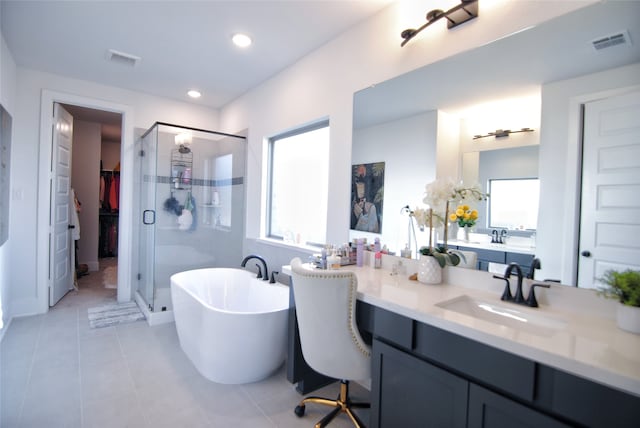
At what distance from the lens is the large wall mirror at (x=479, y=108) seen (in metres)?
1.31

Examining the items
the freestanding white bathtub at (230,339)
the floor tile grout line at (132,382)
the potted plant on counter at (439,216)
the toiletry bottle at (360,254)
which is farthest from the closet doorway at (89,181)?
the potted plant on counter at (439,216)

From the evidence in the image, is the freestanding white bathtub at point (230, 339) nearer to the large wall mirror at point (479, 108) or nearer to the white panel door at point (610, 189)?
the large wall mirror at point (479, 108)

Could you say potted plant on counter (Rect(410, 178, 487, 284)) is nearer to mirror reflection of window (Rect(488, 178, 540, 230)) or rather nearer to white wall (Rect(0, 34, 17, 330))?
mirror reflection of window (Rect(488, 178, 540, 230))

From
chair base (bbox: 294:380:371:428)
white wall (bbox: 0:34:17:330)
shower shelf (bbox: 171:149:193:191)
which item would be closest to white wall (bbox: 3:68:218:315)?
white wall (bbox: 0:34:17:330)

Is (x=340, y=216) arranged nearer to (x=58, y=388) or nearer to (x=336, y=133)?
(x=336, y=133)

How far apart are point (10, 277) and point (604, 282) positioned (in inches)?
192

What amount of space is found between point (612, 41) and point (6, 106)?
14.4ft

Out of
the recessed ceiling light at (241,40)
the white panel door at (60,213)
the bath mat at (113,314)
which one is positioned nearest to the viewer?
the recessed ceiling light at (241,40)

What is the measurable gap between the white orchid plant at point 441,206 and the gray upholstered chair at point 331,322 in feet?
1.96

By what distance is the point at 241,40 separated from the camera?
2.62 metres

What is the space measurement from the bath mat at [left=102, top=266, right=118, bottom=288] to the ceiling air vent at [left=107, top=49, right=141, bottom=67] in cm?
317

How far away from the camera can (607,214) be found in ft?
4.14

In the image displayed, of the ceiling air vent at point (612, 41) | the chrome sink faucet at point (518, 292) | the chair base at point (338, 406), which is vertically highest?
the ceiling air vent at point (612, 41)

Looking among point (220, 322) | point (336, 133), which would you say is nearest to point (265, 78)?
point (336, 133)
